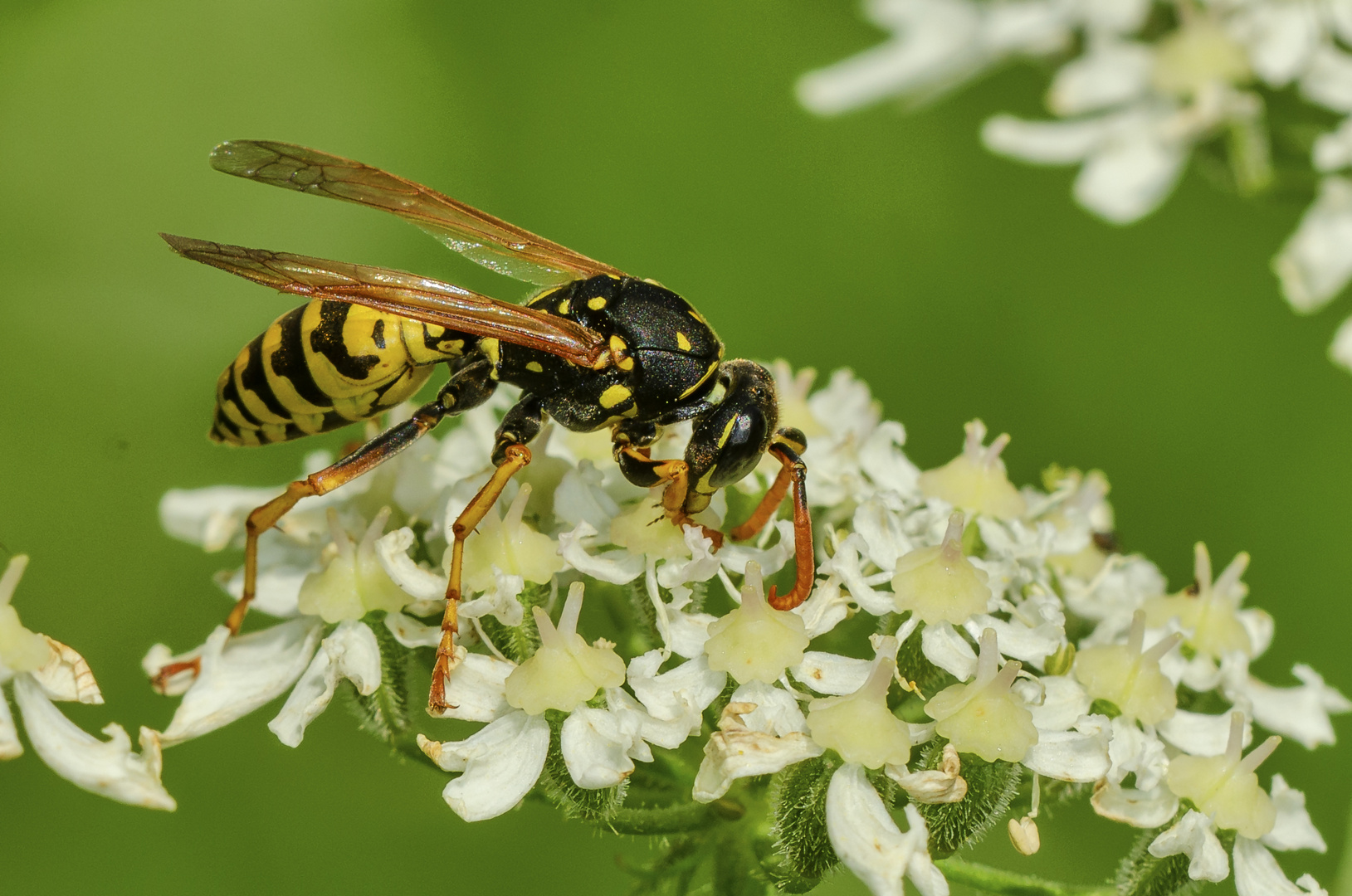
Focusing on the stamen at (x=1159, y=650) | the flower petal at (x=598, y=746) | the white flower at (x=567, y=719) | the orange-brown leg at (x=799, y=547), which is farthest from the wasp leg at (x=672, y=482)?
the stamen at (x=1159, y=650)

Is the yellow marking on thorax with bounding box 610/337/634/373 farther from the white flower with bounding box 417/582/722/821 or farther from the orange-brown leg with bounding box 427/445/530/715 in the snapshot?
the white flower with bounding box 417/582/722/821

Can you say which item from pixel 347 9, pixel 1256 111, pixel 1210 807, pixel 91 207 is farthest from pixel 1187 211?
pixel 91 207

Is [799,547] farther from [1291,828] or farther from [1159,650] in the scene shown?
[1291,828]

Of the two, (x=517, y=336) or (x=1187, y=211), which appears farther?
(x=1187, y=211)

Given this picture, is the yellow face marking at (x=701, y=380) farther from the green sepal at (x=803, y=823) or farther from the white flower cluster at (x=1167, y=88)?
the white flower cluster at (x=1167, y=88)

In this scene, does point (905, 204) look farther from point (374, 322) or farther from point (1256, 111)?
point (374, 322)

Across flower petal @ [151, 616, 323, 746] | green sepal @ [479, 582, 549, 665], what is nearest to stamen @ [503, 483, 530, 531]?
green sepal @ [479, 582, 549, 665]

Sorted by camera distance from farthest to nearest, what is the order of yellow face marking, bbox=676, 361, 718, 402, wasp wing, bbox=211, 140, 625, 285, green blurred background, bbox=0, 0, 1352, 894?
green blurred background, bbox=0, 0, 1352, 894
wasp wing, bbox=211, 140, 625, 285
yellow face marking, bbox=676, 361, 718, 402
